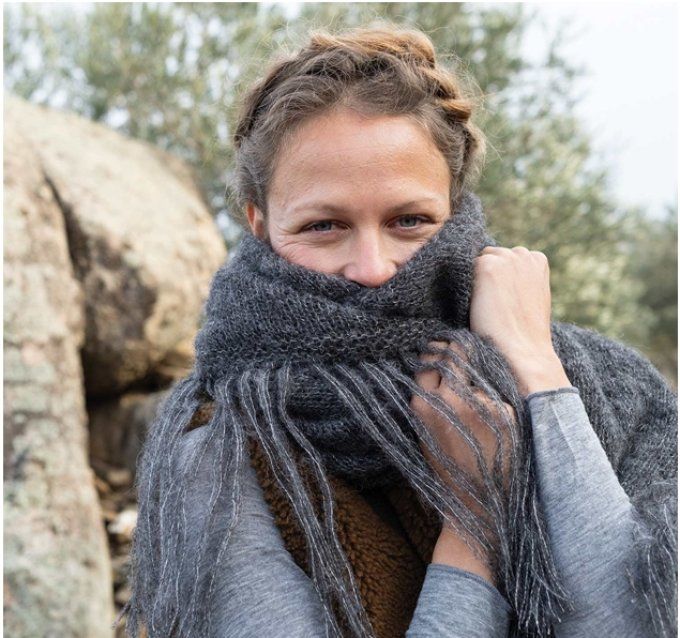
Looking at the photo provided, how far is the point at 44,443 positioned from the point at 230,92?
125 inches

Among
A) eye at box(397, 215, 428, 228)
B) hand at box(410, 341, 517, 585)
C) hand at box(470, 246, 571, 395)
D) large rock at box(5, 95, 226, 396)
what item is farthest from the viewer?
large rock at box(5, 95, 226, 396)

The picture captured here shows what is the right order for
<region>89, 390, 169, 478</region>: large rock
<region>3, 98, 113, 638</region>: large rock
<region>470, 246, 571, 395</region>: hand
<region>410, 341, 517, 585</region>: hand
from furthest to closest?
1. <region>89, 390, 169, 478</region>: large rock
2. <region>3, 98, 113, 638</region>: large rock
3. <region>470, 246, 571, 395</region>: hand
4. <region>410, 341, 517, 585</region>: hand

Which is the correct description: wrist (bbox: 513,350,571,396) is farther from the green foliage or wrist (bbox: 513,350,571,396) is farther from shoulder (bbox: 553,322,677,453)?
the green foliage

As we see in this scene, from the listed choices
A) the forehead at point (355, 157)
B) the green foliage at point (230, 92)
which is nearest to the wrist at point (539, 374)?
the forehead at point (355, 157)

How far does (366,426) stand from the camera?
1414mm

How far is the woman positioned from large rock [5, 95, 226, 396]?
2.56 m

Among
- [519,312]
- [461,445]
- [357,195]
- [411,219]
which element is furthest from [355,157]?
[461,445]

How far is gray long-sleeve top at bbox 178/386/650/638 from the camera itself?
122cm

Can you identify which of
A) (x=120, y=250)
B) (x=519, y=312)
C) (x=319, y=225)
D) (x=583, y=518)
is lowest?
(x=583, y=518)

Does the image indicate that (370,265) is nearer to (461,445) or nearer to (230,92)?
(461,445)

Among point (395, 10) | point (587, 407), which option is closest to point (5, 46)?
point (395, 10)

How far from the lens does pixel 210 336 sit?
158 cm

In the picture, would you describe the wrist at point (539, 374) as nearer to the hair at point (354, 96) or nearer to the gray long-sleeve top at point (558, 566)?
the gray long-sleeve top at point (558, 566)

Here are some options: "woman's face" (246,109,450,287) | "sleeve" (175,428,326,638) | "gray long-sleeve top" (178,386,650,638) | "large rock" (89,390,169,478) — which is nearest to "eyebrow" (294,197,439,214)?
"woman's face" (246,109,450,287)
